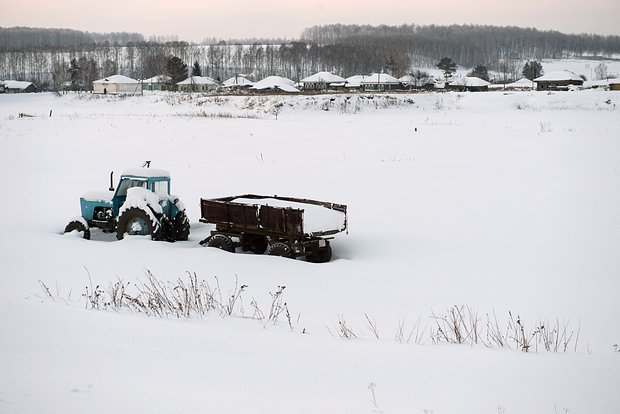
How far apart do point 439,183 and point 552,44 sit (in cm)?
18275

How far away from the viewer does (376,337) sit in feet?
24.6

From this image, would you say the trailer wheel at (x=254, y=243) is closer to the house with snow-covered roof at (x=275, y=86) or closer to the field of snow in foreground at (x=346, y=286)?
the field of snow in foreground at (x=346, y=286)

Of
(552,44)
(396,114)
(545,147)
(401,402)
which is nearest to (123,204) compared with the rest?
(401,402)

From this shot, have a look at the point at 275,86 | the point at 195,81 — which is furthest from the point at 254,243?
the point at 195,81

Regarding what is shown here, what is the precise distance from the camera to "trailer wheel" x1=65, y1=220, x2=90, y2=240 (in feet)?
44.7

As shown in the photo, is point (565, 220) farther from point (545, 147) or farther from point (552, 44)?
point (552, 44)

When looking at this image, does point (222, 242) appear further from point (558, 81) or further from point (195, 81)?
point (195, 81)

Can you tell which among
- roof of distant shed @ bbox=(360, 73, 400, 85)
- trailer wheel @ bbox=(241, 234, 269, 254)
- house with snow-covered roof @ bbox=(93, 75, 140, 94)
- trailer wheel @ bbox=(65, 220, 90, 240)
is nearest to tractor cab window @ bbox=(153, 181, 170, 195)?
trailer wheel @ bbox=(65, 220, 90, 240)

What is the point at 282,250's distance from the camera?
12.2 m

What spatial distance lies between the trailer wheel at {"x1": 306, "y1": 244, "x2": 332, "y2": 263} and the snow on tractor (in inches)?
111

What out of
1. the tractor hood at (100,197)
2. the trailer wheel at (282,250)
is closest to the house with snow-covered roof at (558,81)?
the tractor hood at (100,197)

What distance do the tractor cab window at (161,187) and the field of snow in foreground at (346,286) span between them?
1.22 meters

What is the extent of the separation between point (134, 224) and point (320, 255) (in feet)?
12.3

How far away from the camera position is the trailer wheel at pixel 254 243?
43.2 ft
